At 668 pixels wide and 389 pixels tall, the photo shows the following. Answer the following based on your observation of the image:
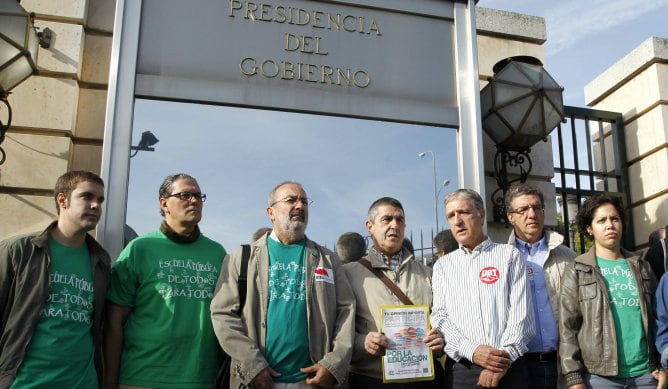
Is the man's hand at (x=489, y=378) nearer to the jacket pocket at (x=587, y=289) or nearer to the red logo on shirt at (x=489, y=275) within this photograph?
the red logo on shirt at (x=489, y=275)

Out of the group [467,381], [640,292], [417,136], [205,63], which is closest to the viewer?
[467,381]

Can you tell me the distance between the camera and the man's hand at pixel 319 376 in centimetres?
314

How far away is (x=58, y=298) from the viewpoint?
308cm

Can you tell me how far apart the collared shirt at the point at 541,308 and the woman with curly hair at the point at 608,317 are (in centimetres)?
6

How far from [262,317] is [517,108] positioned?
340 cm

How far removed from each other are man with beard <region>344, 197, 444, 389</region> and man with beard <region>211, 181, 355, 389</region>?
0.52 ft

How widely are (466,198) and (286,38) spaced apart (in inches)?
87.4

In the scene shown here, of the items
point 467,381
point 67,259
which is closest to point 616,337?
point 467,381

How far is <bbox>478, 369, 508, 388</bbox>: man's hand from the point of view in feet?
10.1

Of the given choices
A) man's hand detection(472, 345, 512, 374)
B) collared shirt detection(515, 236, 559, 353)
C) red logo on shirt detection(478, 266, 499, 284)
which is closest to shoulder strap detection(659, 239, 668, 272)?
collared shirt detection(515, 236, 559, 353)

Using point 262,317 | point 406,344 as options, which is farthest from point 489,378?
point 262,317

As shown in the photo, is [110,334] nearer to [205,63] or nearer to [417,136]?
[205,63]

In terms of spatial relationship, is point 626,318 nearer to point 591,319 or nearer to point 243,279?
point 591,319

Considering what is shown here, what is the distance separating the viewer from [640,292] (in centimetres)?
342
